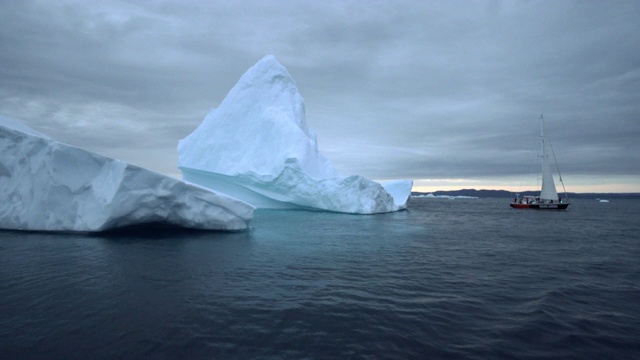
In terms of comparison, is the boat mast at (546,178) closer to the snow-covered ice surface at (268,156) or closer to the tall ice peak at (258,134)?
the snow-covered ice surface at (268,156)

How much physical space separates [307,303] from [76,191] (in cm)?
1292

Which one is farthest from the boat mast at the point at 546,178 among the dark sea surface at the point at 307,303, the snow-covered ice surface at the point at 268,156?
the dark sea surface at the point at 307,303

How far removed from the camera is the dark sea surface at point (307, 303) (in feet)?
14.7

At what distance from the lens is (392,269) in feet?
29.7

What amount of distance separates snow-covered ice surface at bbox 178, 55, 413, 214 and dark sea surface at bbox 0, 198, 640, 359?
16.6 meters

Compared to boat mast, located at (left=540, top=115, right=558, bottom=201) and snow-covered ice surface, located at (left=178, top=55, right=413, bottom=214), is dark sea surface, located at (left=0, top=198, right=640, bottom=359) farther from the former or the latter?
boat mast, located at (left=540, top=115, right=558, bottom=201)

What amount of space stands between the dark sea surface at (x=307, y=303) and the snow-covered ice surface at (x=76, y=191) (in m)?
2.10

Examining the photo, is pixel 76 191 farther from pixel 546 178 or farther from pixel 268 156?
pixel 546 178

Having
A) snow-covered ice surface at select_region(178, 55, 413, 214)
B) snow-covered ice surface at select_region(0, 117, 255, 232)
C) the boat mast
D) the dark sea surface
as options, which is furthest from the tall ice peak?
the boat mast

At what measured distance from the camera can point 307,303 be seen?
20.3ft

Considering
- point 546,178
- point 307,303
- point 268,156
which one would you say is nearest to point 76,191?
point 307,303

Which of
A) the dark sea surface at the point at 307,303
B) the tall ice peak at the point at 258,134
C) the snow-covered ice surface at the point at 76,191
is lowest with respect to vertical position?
the dark sea surface at the point at 307,303

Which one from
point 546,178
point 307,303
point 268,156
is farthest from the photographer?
point 546,178

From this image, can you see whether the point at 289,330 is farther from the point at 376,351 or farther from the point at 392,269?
the point at 392,269
